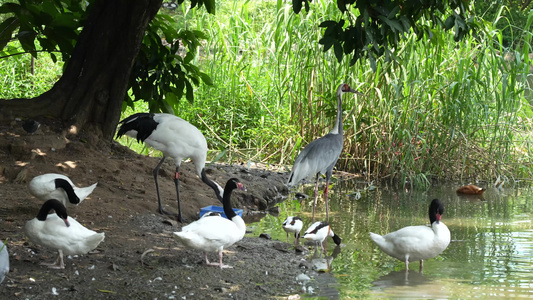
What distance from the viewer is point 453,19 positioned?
279 inches

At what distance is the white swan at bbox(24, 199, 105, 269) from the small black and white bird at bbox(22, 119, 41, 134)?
3.14 m

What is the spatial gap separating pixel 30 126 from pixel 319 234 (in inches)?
149

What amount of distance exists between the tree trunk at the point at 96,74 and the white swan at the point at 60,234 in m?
3.37

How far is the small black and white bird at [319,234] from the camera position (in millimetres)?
7098

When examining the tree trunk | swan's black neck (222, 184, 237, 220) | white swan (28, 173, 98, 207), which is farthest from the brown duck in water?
white swan (28, 173, 98, 207)

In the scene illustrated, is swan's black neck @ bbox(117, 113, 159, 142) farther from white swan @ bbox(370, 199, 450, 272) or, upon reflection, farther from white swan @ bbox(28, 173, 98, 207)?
white swan @ bbox(370, 199, 450, 272)

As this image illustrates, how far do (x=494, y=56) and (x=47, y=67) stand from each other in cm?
1254

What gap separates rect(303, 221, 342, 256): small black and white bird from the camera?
23.3 ft

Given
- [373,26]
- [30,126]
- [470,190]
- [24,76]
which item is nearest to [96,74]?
[30,126]

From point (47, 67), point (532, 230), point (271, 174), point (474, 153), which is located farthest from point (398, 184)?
point (47, 67)

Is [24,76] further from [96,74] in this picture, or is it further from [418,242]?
[418,242]

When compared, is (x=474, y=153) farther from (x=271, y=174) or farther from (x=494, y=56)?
(x=271, y=174)

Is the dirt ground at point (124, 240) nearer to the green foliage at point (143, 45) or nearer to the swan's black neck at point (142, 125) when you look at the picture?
the swan's black neck at point (142, 125)

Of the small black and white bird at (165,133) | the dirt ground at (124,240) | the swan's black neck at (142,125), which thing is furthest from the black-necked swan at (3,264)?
the swan's black neck at (142,125)
